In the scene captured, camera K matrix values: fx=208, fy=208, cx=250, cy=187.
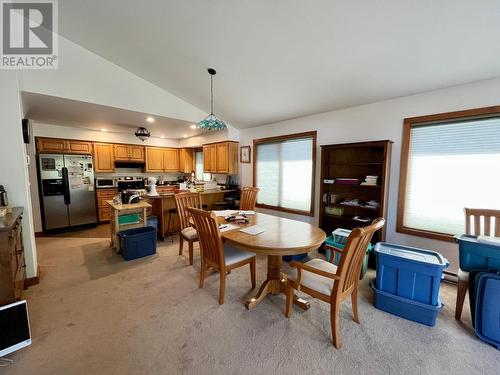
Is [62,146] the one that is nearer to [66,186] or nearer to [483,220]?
[66,186]

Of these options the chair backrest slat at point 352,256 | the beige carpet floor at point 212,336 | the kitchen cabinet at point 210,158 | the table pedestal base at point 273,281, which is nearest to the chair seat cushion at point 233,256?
the table pedestal base at point 273,281

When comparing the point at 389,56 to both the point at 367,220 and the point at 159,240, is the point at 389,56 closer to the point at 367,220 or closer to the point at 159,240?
the point at 367,220

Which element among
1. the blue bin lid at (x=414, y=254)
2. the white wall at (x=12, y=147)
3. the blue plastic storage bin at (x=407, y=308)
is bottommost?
the blue plastic storage bin at (x=407, y=308)

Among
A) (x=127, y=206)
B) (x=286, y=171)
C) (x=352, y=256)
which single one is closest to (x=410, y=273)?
(x=352, y=256)

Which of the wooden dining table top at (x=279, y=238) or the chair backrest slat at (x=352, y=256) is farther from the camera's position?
the wooden dining table top at (x=279, y=238)

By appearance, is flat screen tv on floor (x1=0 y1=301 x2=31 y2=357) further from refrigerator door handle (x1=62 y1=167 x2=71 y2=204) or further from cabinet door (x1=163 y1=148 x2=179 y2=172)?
cabinet door (x1=163 y1=148 x2=179 y2=172)

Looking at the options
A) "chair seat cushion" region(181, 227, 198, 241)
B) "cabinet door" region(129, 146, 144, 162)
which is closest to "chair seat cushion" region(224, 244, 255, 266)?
"chair seat cushion" region(181, 227, 198, 241)

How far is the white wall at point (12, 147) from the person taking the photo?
218 centimetres

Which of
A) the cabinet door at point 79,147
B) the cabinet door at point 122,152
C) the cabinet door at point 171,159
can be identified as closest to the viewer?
the cabinet door at point 79,147

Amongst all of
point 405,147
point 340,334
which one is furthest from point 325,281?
point 405,147

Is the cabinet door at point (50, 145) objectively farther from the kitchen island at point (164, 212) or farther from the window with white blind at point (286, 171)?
the window with white blind at point (286, 171)

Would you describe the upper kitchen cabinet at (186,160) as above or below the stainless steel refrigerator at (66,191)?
above

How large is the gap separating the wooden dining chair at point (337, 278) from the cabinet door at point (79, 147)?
17.8 feet

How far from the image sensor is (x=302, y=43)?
86.9 inches
